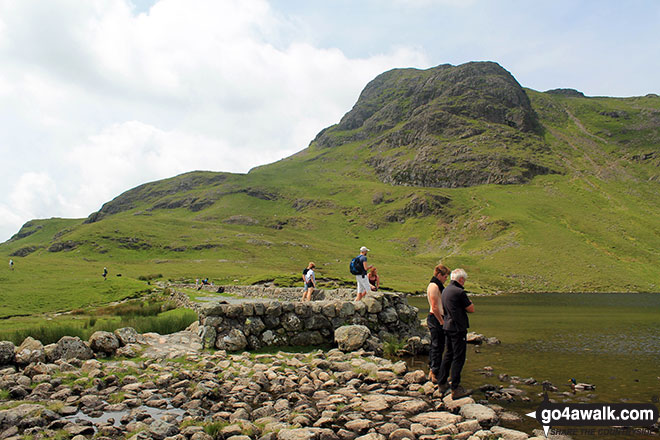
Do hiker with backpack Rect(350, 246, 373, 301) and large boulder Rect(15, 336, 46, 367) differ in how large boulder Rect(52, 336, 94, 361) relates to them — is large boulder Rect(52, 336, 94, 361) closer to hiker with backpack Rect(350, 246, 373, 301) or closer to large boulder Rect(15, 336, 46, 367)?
large boulder Rect(15, 336, 46, 367)

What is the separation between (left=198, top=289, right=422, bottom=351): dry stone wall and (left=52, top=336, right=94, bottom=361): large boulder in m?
4.37

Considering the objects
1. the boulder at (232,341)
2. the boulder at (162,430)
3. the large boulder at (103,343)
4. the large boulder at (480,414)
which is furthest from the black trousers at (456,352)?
the large boulder at (103,343)

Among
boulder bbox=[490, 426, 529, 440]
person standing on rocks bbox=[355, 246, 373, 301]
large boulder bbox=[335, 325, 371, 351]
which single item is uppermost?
person standing on rocks bbox=[355, 246, 373, 301]

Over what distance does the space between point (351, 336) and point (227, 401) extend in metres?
7.95

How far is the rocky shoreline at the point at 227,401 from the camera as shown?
28.6ft

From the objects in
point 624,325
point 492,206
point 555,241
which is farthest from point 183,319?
point 492,206

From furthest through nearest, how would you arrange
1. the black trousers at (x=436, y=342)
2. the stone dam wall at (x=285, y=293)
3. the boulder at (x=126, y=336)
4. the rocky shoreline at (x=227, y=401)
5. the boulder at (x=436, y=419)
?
the stone dam wall at (x=285, y=293), the boulder at (x=126, y=336), the black trousers at (x=436, y=342), the boulder at (x=436, y=419), the rocky shoreline at (x=227, y=401)

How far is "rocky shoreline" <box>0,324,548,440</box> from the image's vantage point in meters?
8.72

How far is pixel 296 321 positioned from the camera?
18.4m

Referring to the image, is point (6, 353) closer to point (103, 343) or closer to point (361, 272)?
point (103, 343)

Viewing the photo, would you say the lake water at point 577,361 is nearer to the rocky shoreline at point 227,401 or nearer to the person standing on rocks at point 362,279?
the rocky shoreline at point 227,401

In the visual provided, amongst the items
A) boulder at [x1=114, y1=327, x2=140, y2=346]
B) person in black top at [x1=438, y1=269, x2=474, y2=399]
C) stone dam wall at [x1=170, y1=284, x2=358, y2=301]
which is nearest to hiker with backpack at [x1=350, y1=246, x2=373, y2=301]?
person in black top at [x1=438, y1=269, x2=474, y2=399]

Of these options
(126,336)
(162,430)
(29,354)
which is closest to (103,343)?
(126,336)

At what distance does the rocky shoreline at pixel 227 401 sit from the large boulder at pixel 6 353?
15.9 inches
